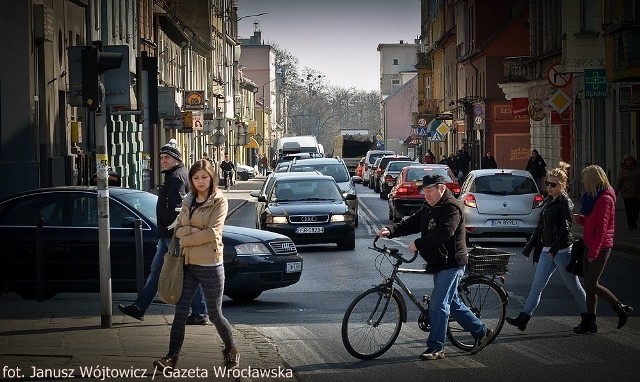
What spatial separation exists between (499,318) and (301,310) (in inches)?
163

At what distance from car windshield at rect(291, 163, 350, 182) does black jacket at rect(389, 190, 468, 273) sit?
83.3ft

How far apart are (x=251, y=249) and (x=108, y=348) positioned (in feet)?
16.6

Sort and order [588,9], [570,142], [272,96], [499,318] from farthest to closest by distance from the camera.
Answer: [272,96]
[570,142]
[588,9]
[499,318]

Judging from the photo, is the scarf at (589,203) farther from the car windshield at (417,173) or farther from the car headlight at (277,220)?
the car windshield at (417,173)

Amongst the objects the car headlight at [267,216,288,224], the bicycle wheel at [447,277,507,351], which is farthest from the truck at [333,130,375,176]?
the bicycle wheel at [447,277,507,351]

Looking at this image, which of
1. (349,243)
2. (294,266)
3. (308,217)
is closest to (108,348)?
(294,266)

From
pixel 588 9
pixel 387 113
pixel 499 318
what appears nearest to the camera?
pixel 499 318

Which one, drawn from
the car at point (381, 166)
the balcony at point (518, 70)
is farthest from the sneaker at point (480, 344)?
the car at point (381, 166)

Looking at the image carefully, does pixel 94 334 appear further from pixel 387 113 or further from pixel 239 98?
pixel 387 113

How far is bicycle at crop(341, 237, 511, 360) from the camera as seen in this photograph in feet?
40.7

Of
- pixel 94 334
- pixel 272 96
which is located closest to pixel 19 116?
pixel 94 334

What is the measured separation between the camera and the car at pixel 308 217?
2725 centimetres

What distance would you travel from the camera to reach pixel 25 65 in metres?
30.5

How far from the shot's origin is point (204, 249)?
11.1 metres
